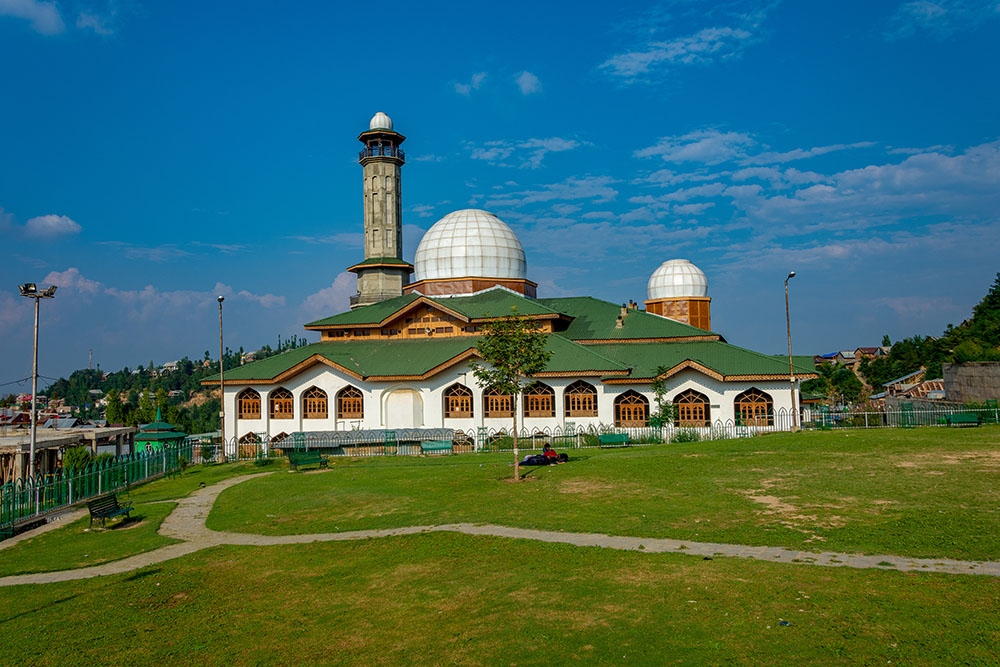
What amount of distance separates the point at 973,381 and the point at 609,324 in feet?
82.8

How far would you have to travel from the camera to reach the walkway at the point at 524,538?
12.9 meters

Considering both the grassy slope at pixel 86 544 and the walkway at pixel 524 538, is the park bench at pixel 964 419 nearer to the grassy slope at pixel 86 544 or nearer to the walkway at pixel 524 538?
the walkway at pixel 524 538

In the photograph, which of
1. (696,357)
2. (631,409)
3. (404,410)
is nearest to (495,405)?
(404,410)

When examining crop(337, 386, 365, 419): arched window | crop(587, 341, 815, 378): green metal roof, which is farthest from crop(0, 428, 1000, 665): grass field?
crop(337, 386, 365, 419): arched window

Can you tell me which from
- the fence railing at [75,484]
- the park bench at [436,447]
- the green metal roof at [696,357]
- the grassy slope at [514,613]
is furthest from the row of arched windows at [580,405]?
the grassy slope at [514,613]

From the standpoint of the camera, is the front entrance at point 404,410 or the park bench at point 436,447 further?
the front entrance at point 404,410

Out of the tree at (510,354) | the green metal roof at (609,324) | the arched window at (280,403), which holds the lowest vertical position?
the arched window at (280,403)

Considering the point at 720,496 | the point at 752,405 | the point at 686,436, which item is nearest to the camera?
the point at 720,496

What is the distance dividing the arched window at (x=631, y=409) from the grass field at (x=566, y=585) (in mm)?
16645

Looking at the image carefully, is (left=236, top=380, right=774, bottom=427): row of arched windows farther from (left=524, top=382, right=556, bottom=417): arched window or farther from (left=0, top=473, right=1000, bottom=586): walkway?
(left=0, top=473, right=1000, bottom=586): walkway

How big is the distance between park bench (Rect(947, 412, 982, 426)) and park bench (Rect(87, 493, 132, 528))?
112 ft

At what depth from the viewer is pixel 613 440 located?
37.1 m

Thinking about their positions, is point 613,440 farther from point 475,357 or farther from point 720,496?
point 720,496

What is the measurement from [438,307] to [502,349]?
2228cm
